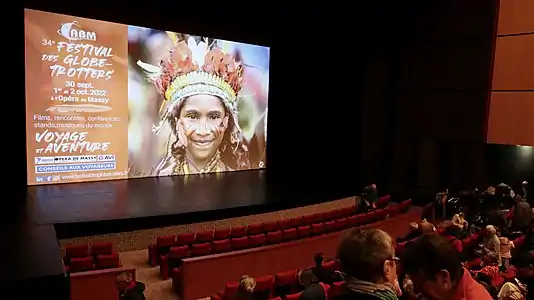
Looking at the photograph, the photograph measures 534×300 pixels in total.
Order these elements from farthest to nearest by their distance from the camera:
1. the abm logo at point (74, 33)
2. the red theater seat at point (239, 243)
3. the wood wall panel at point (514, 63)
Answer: the wood wall panel at point (514, 63), the abm logo at point (74, 33), the red theater seat at point (239, 243)

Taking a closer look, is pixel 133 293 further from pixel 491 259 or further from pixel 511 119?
pixel 511 119

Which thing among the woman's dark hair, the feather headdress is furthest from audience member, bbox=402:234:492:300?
the woman's dark hair

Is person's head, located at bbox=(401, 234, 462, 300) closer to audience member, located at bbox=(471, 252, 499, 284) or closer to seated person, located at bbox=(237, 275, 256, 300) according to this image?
Result: seated person, located at bbox=(237, 275, 256, 300)

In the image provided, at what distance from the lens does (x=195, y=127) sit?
11195 millimetres

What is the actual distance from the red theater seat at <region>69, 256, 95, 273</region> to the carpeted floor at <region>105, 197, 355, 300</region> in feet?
2.62

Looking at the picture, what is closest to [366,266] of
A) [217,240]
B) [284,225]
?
[217,240]

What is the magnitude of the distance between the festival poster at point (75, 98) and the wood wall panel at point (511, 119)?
8.95 meters

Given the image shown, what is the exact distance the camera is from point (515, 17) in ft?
34.3

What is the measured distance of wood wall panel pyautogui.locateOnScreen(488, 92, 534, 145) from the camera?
33.8 feet

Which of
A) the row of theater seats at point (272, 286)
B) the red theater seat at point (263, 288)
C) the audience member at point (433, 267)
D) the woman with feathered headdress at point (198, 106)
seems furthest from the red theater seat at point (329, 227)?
the audience member at point (433, 267)

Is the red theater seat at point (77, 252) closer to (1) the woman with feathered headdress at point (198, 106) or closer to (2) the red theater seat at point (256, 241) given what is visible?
(2) the red theater seat at point (256, 241)

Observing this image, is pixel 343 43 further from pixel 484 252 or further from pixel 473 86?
pixel 484 252

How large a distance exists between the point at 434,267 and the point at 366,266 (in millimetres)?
235

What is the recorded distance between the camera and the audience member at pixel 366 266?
4.96 ft
